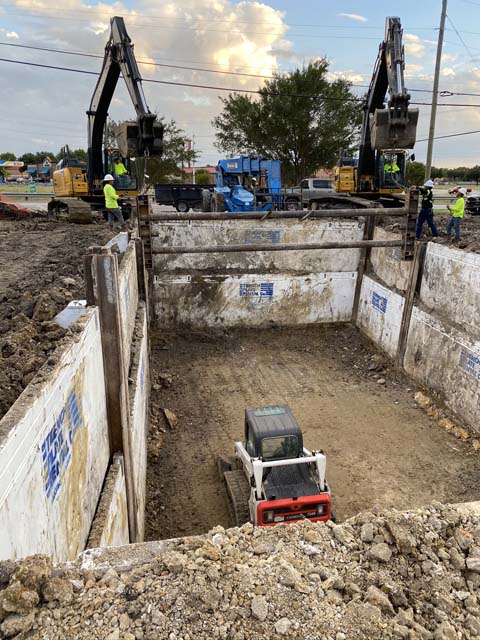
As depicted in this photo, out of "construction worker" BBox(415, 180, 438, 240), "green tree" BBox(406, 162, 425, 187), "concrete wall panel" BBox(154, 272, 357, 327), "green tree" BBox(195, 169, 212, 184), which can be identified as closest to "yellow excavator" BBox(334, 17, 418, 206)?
"construction worker" BBox(415, 180, 438, 240)

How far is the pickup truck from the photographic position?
797 inches

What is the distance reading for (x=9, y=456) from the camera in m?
2.06

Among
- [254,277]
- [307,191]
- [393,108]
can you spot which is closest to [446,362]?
[254,277]

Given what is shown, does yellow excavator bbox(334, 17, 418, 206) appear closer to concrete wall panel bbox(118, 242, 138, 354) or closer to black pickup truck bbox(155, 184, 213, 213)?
concrete wall panel bbox(118, 242, 138, 354)

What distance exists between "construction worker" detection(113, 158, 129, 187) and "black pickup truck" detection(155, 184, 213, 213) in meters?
8.47

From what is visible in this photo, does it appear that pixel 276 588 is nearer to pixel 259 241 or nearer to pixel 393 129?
pixel 393 129

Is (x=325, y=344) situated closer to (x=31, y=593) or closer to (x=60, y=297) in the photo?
(x=60, y=297)

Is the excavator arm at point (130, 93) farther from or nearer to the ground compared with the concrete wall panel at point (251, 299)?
farther from the ground

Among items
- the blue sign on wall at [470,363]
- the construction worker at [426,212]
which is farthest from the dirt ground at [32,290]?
the construction worker at [426,212]

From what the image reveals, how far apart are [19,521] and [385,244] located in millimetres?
8899

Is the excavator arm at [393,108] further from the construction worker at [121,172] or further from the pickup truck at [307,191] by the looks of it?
the pickup truck at [307,191]

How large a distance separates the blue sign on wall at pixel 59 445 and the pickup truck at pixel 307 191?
16.8 metres

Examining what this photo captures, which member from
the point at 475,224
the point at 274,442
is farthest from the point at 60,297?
the point at 475,224

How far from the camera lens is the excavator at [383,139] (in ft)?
32.2
